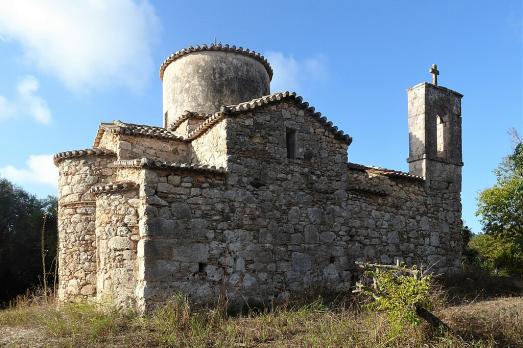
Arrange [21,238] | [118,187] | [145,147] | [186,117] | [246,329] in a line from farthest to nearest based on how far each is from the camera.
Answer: [21,238]
[186,117]
[145,147]
[118,187]
[246,329]

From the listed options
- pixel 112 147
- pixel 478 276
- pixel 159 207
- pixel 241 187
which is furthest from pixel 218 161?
pixel 478 276

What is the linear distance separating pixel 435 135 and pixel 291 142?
4774mm

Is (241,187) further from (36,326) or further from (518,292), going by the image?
(518,292)

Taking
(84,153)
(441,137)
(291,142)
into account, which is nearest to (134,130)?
(84,153)

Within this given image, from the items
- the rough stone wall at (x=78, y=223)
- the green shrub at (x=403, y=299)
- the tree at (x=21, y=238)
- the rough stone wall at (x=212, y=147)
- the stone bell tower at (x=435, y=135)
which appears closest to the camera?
the green shrub at (x=403, y=299)

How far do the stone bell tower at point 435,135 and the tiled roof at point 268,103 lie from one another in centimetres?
278

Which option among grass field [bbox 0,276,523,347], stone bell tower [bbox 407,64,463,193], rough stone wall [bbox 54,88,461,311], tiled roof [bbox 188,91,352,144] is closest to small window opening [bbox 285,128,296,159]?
rough stone wall [bbox 54,88,461,311]

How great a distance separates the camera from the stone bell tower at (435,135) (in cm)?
1298

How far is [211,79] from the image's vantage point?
13.4 metres

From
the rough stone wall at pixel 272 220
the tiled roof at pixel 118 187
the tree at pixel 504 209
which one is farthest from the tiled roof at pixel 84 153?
the tree at pixel 504 209

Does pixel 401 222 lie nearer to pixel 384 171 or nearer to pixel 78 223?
pixel 384 171

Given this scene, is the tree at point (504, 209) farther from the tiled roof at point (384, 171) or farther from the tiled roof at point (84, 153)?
the tiled roof at point (84, 153)

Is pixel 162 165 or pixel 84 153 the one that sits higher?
pixel 84 153

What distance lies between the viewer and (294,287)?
33.0ft
